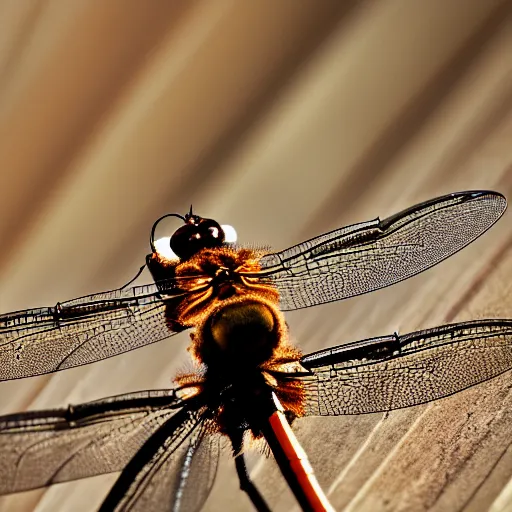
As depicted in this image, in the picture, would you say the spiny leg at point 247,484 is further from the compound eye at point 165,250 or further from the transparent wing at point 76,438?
the compound eye at point 165,250

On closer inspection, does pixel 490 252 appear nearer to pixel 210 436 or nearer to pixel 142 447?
pixel 210 436

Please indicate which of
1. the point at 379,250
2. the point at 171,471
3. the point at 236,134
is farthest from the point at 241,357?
the point at 236,134

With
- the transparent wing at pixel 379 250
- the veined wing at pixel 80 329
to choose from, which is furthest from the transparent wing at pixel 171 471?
the transparent wing at pixel 379 250

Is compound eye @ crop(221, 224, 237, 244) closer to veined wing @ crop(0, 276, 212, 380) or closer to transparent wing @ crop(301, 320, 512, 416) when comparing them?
veined wing @ crop(0, 276, 212, 380)

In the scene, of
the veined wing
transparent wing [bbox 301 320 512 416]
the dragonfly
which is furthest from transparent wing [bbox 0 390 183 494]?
transparent wing [bbox 301 320 512 416]

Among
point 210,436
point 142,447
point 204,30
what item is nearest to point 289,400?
point 210,436
